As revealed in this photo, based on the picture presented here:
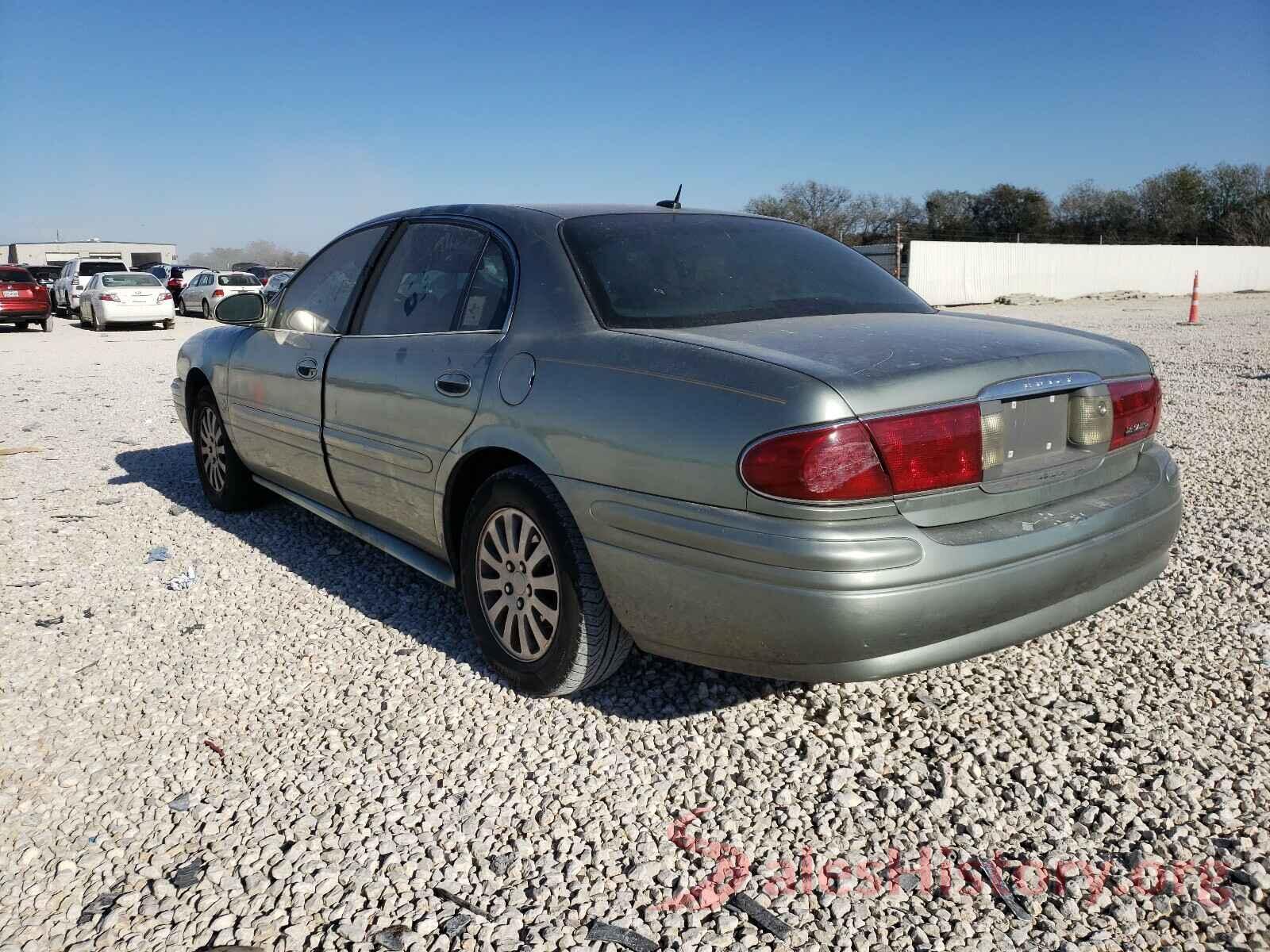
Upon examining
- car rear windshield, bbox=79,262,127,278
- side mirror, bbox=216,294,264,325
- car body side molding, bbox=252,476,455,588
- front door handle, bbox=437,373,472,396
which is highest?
car rear windshield, bbox=79,262,127,278

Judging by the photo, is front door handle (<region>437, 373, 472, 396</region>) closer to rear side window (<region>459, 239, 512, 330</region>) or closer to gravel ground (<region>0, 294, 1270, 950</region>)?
rear side window (<region>459, 239, 512, 330</region>)

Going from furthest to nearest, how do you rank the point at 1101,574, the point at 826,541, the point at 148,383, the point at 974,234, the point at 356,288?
the point at 974,234 → the point at 148,383 → the point at 356,288 → the point at 1101,574 → the point at 826,541

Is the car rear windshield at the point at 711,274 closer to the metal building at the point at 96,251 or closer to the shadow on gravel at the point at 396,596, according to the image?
the shadow on gravel at the point at 396,596

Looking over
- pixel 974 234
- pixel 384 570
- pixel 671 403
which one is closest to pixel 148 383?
pixel 384 570

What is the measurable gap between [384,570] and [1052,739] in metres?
3.03

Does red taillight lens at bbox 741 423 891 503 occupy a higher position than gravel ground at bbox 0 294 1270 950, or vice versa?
red taillight lens at bbox 741 423 891 503

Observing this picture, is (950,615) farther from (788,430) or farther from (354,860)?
(354,860)

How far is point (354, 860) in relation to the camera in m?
2.43

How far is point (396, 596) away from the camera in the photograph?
4320 millimetres

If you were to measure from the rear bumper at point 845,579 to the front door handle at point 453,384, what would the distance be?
63 cm

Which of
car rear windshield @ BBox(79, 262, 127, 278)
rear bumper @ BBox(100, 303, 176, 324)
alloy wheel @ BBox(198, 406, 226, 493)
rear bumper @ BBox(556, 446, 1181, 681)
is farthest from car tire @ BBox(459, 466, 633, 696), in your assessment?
car rear windshield @ BBox(79, 262, 127, 278)

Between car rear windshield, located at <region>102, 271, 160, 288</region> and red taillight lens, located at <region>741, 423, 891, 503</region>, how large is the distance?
24618 millimetres

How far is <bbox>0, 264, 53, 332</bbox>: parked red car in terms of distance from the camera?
75.1 feet

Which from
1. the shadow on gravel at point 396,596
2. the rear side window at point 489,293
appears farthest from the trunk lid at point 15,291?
the rear side window at point 489,293
